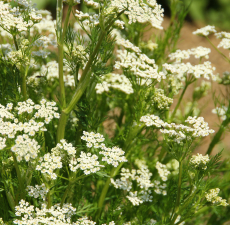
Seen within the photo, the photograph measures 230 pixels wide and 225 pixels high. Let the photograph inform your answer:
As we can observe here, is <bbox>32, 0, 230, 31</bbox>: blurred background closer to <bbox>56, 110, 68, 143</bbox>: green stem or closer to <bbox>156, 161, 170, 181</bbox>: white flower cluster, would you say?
<bbox>156, 161, 170, 181</bbox>: white flower cluster

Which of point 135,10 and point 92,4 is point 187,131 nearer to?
point 135,10

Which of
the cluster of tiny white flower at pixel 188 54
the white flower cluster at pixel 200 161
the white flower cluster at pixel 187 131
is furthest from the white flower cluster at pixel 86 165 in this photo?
the cluster of tiny white flower at pixel 188 54

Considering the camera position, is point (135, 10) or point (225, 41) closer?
point (135, 10)

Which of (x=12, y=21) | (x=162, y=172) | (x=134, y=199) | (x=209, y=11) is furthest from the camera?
(x=209, y=11)

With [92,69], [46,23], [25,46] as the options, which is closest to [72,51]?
[92,69]

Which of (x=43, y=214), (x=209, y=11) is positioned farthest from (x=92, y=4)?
(x=209, y=11)

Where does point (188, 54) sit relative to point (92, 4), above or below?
below

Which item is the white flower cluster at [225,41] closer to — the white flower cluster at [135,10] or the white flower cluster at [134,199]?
the white flower cluster at [135,10]

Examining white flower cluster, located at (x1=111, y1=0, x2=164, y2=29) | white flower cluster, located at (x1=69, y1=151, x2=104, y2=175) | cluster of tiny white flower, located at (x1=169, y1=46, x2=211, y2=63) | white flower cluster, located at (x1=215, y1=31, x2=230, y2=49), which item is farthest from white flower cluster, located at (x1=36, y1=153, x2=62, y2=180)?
white flower cluster, located at (x1=215, y1=31, x2=230, y2=49)
